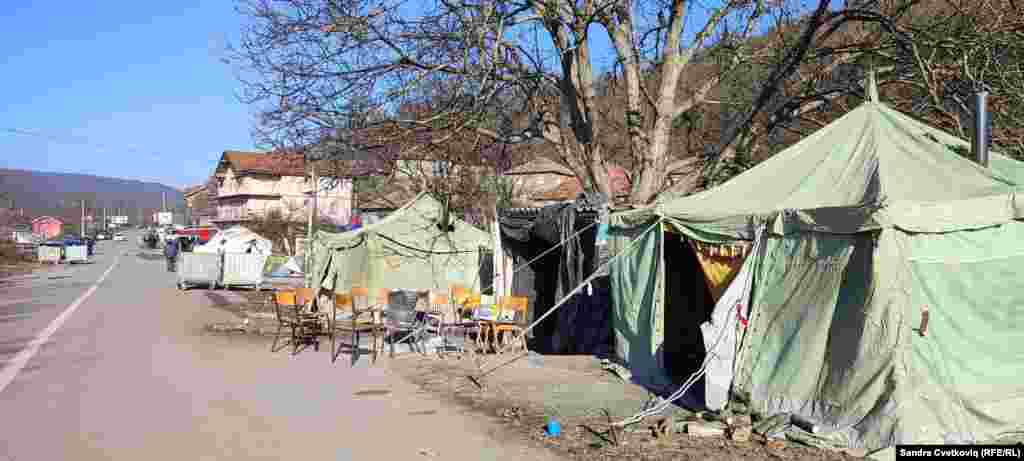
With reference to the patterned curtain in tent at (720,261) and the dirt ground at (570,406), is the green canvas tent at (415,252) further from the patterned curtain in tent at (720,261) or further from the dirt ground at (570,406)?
the patterned curtain in tent at (720,261)

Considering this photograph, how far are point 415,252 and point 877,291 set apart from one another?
518 inches

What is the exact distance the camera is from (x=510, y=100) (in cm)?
1591

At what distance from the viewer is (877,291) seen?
7.05m

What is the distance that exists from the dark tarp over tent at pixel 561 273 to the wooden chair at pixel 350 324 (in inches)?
104

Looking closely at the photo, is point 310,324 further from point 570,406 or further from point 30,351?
point 570,406

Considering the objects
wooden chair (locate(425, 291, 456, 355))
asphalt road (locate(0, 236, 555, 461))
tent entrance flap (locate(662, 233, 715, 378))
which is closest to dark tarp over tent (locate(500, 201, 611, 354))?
tent entrance flap (locate(662, 233, 715, 378))

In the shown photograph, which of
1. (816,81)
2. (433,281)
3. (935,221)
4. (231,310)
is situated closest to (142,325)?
(231,310)

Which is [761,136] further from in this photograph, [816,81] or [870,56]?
[870,56]

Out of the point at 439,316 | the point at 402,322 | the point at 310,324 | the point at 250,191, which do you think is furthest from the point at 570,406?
the point at 250,191

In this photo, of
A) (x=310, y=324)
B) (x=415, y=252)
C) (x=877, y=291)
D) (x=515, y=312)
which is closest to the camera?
(x=877, y=291)

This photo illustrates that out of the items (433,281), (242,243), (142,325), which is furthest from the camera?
(242,243)

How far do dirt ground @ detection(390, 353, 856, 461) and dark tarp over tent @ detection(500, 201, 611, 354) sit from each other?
0.73m

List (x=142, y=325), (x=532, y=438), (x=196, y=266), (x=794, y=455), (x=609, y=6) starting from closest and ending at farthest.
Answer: (x=794, y=455) → (x=532, y=438) → (x=609, y=6) → (x=142, y=325) → (x=196, y=266)

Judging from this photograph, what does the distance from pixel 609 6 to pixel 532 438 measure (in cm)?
794
